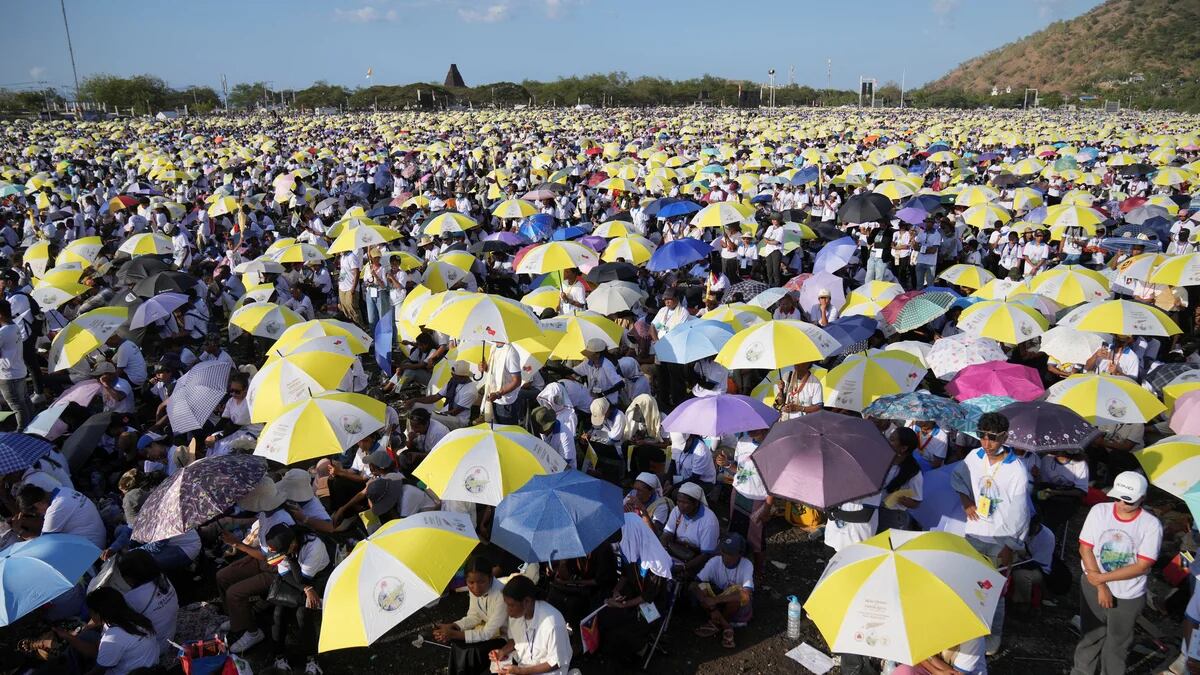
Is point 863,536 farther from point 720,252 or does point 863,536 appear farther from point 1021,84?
point 1021,84

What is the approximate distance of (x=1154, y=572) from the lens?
559 centimetres

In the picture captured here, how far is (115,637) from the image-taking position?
436 cm

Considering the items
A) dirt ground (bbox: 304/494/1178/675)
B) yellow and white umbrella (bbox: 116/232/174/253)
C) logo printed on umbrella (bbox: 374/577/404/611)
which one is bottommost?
dirt ground (bbox: 304/494/1178/675)

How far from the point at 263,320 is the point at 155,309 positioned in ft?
4.27

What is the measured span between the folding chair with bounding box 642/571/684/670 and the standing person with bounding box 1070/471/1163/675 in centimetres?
251

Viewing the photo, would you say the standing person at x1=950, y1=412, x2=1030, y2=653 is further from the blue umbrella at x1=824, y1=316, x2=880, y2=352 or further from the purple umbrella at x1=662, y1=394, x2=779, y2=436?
the blue umbrella at x1=824, y1=316, x2=880, y2=352

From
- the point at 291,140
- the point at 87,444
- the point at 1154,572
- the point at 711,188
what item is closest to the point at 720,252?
the point at 711,188

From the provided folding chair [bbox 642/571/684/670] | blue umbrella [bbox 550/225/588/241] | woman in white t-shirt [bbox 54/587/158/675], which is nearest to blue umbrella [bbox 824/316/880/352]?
folding chair [bbox 642/571/684/670]

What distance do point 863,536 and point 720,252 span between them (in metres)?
8.56

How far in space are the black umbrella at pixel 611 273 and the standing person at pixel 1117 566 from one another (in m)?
6.40

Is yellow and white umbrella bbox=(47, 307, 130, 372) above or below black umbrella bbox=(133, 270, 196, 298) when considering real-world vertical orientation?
below

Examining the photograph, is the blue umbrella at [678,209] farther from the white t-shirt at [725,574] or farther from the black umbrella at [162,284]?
the white t-shirt at [725,574]

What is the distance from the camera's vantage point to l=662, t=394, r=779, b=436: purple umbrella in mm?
5633

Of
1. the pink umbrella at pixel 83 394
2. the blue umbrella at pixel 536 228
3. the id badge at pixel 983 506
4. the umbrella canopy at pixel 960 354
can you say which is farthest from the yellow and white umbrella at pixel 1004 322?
the pink umbrella at pixel 83 394
